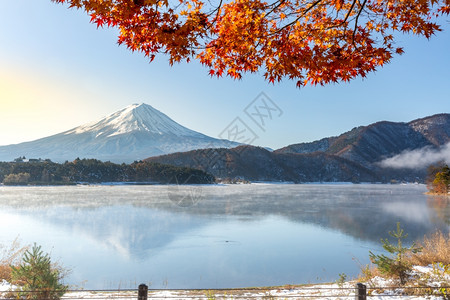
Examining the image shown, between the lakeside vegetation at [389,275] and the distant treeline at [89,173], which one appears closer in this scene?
the lakeside vegetation at [389,275]

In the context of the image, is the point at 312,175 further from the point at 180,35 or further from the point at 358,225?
the point at 180,35

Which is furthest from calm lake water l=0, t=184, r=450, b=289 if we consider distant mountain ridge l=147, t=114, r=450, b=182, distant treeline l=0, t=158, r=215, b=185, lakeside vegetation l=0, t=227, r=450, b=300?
distant mountain ridge l=147, t=114, r=450, b=182

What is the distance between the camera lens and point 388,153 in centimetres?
19962

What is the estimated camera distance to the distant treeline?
76.9m

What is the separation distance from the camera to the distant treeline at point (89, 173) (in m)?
76.9

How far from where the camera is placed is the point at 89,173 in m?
87.4

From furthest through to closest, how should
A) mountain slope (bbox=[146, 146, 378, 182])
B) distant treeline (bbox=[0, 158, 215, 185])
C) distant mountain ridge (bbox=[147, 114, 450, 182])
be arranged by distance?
distant mountain ridge (bbox=[147, 114, 450, 182]) < mountain slope (bbox=[146, 146, 378, 182]) < distant treeline (bbox=[0, 158, 215, 185])

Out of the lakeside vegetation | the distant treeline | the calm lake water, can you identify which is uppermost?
the distant treeline

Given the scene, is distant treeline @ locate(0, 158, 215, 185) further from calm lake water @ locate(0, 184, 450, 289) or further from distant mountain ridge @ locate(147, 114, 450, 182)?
calm lake water @ locate(0, 184, 450, 289)

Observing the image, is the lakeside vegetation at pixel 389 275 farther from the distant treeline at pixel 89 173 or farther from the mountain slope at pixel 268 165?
the mountain slope at pixel 268 165

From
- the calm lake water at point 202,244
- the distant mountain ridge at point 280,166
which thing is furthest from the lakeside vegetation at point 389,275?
the distant mountain ridge at point 280,166

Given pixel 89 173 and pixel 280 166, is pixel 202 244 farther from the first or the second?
pixel 280 166

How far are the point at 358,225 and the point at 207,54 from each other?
15401 mm

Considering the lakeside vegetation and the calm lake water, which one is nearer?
the lakeside vegetation
